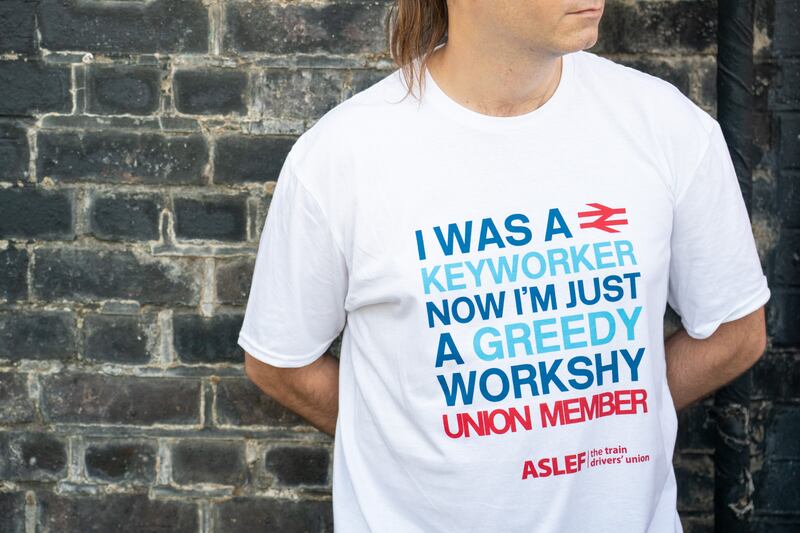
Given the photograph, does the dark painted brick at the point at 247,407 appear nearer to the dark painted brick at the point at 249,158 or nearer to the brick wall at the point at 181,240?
the brick wall at the point at 181,240

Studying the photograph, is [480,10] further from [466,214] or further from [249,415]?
[249,415]

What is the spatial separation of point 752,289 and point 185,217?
1258 mm

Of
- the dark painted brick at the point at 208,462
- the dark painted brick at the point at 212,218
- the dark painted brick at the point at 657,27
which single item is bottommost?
the dark painted brick at the point at 208,462

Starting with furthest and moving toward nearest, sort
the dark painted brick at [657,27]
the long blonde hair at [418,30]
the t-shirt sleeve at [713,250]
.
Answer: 1. the dark painted brick at [657,27]
2. the long blonde hair at [418,30]
3. the t-shirt sleeve at [713,250]

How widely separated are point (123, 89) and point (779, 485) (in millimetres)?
1820

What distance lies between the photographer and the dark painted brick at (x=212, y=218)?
246cm

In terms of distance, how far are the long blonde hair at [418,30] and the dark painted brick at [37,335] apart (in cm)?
104

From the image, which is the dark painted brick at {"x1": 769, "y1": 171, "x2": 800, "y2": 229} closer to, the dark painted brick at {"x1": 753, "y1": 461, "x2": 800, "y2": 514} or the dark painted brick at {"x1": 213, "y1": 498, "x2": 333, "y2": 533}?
the dark painted brick at {"x1": 753, "y1": 461, "x2": 800, "y2": 514}

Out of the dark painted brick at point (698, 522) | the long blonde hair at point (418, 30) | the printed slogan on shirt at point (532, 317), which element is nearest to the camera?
the printed slogan on shirt at point (532, 317)

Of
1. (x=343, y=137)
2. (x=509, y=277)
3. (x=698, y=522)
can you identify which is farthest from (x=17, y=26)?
(x=698, y=522)

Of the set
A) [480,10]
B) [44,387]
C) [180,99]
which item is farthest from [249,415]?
[480,10]

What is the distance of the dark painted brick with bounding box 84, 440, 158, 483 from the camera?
2555 mm

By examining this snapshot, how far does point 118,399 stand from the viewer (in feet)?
8.32

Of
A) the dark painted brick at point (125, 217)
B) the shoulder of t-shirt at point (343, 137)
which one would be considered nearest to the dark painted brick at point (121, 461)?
the dark painted brick at point (125, 217)
